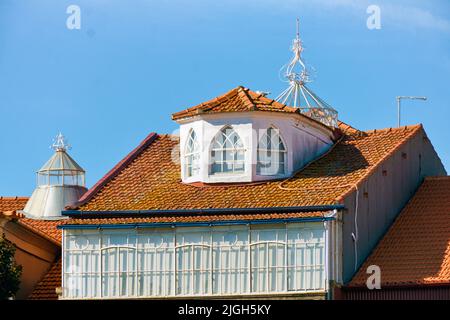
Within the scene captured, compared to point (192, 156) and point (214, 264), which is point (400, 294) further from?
point (192, 156)

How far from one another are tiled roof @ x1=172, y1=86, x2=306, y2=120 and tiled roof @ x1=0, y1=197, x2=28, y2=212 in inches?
403

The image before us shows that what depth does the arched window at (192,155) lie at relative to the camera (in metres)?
73.3

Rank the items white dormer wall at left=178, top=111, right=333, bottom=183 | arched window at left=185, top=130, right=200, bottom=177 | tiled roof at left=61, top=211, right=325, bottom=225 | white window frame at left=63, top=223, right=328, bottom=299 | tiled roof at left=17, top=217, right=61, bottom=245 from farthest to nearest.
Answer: tiled roof at left=17, top=217, right=61, bottom=245
arched window at left=185, top=130, right=200, bottom=177
white dormer wall at left=178, top=111, right=333, bottom=183
tiled roof at left=61, top=211, right=325, bottom=225
white window frame at left=63, top=223, right=328, bottom=299

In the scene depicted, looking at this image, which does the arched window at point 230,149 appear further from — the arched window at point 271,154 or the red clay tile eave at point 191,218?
the red clay tile eave at point 191,218

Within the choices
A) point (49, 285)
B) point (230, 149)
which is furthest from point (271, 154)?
point (49, 285)

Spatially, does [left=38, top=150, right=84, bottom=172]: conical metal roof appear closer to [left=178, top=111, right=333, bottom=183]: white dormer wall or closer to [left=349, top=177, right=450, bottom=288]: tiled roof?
[left=178, top=111, right=333, bottom=183]: white dormer wall

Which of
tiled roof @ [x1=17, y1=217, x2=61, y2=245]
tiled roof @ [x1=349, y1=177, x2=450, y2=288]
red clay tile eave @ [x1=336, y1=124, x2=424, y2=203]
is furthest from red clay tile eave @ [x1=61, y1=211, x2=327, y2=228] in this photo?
tiled roof @ [x1=17, y1=217, x2=61, y2=245]

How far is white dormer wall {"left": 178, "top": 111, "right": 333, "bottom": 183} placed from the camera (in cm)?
7244

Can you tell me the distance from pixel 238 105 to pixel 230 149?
1654 millimetres

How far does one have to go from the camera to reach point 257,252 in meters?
68.9

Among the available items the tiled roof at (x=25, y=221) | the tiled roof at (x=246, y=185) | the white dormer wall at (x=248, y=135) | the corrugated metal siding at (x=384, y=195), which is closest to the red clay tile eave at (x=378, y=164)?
the tiled roof at (x=246, y=185)

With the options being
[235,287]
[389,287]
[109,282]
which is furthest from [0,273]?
[389,287]

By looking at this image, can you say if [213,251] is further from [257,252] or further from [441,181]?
[441,181]
